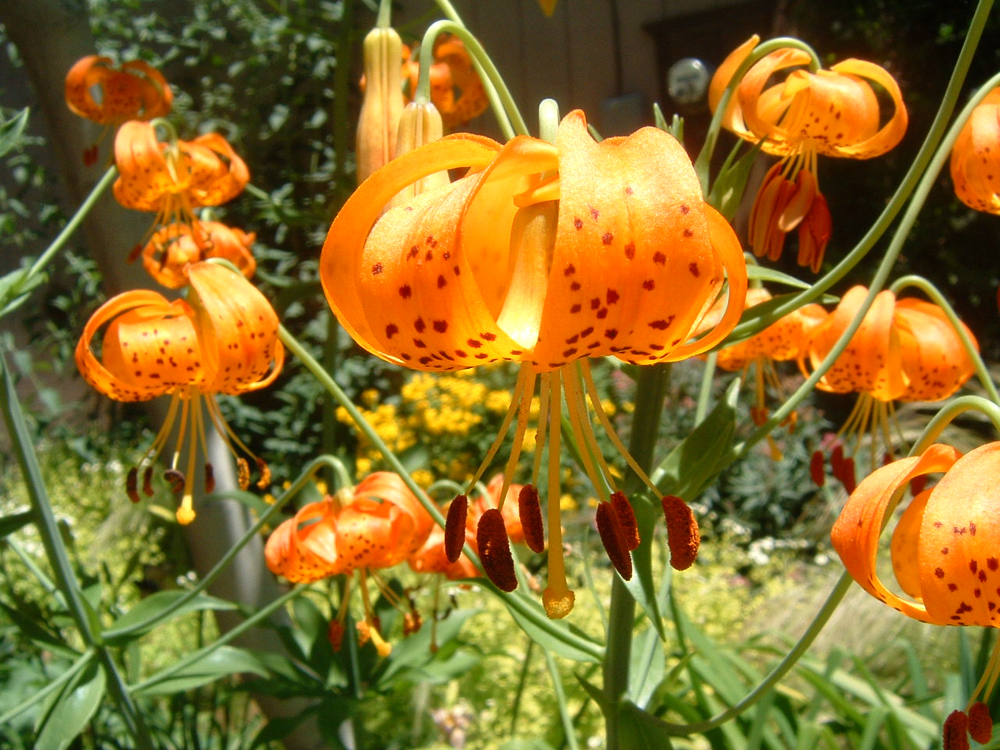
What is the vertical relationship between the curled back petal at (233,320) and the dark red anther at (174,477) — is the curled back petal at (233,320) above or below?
above

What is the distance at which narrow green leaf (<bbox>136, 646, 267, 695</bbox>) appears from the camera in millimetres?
1149

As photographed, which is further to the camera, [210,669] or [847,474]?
[210,669]

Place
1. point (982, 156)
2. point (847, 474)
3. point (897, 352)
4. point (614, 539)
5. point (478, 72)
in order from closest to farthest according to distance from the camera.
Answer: point (614, 539) < point (478, 72) < point (982, 156) < point (847, 474) < point (897, 352)

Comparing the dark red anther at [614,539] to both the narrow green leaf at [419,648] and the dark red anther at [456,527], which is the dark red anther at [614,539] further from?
the narrow green leaf at [419,648]

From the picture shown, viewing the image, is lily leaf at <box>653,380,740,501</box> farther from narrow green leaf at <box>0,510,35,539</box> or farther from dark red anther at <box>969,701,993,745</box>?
narrow green leaf at <box>0,510,35,539</box>

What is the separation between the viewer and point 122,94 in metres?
1.76

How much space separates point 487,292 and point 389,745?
160cm

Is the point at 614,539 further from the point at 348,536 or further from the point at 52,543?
the point at 52,543

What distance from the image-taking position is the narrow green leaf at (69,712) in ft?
3.24

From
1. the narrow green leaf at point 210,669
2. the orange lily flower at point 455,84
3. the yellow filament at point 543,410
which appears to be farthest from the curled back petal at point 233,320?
the orange lily flower at point 455,84

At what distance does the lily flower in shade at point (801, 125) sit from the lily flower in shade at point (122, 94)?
1325 millimetres

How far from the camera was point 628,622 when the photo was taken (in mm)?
719

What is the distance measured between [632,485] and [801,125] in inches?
15.3

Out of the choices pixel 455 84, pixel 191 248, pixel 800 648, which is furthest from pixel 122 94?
pixel 800 648
